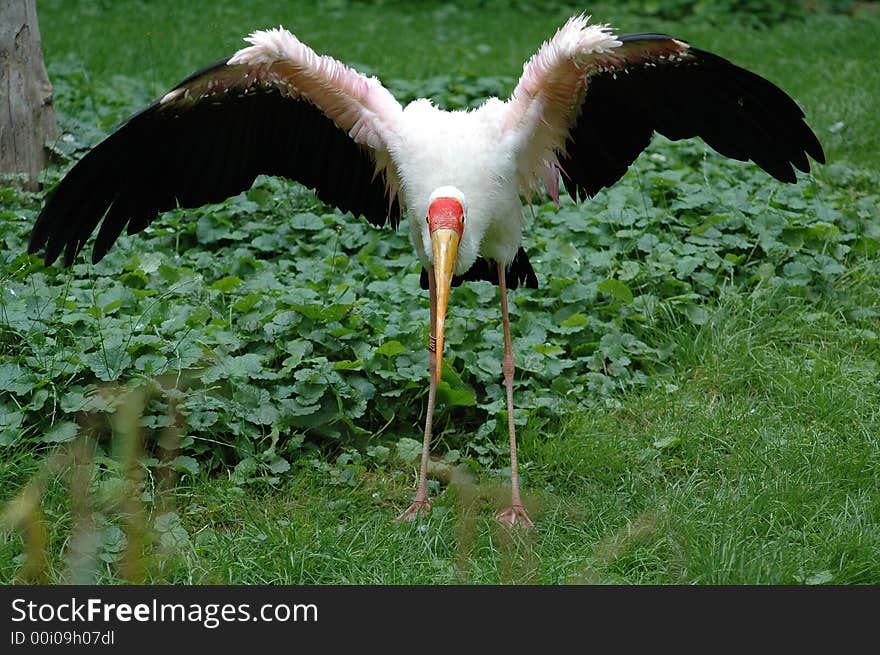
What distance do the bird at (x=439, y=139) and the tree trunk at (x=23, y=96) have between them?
5.96 ft

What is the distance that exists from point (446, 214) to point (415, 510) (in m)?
1.06

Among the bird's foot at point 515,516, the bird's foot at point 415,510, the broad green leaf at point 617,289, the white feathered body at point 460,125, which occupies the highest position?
the white feathered body at point 460,125

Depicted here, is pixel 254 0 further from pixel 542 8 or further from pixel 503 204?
pixel 503 204

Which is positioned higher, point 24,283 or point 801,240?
point 801,240

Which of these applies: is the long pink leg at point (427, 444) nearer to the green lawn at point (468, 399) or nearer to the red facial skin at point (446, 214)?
the green lawn at point (468, 399)

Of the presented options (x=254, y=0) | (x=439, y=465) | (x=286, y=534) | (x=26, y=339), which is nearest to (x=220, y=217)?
(x=26, y=339)

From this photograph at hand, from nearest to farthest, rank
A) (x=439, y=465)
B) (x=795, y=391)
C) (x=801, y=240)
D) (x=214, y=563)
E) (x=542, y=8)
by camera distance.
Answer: (x=214, y=563), (x=439, y=465), (x=795, y=391), (x=801, y=240), (x=542, y=8)

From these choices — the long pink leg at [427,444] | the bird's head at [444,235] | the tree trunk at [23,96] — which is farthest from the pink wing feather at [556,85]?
the tree trunk at [23,96]

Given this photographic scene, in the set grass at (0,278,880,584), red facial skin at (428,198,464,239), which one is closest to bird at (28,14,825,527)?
red facial skin at (428,198,464,239)

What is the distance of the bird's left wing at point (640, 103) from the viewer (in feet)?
11.1

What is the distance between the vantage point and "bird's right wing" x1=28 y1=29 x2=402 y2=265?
11.8 ft

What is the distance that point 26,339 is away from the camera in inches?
154

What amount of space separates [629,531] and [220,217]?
2.92 m

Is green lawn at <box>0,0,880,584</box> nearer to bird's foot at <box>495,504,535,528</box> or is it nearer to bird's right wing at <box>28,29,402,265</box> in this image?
bird's foot at <box>495,504,535,528</box>
